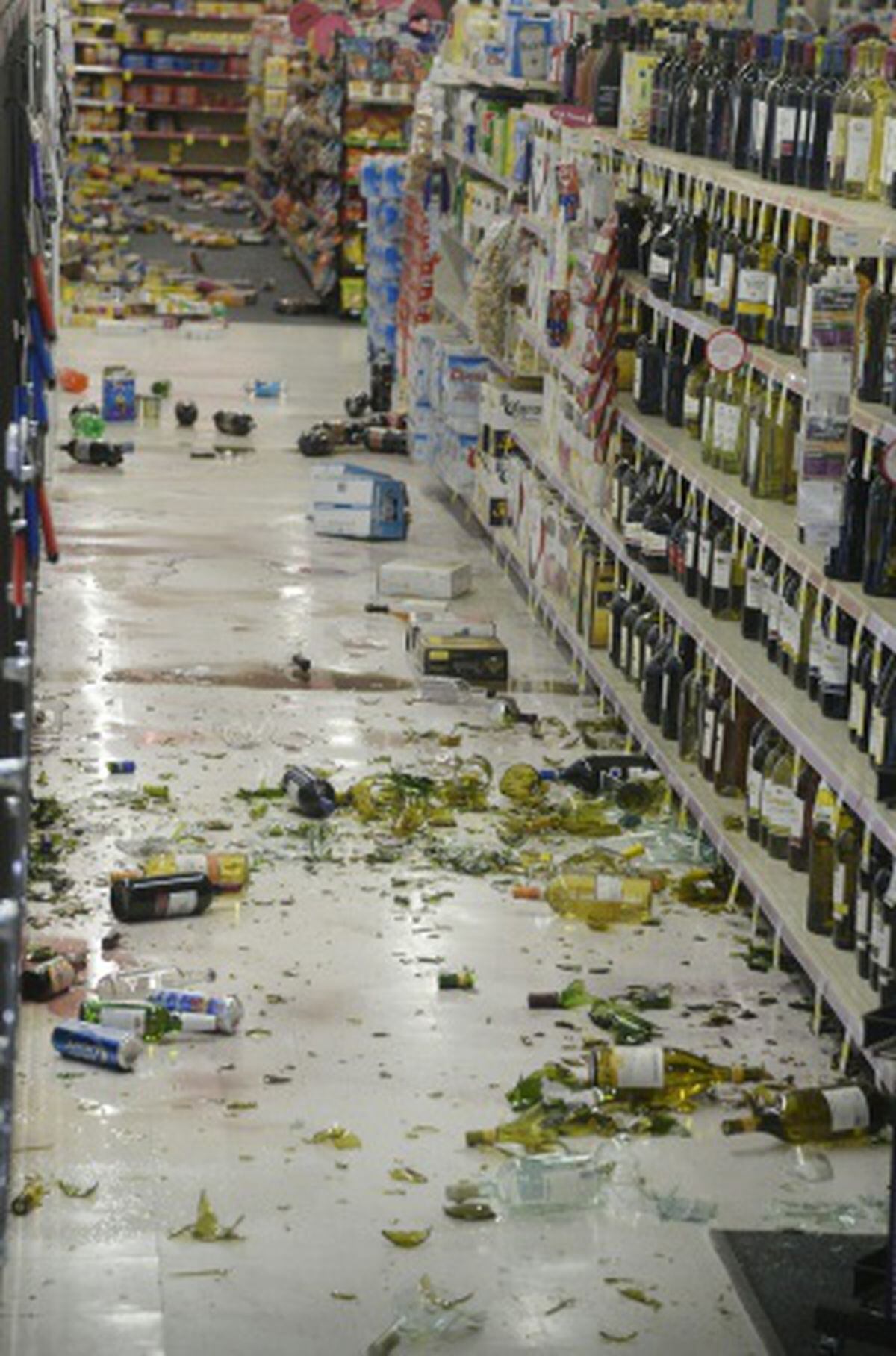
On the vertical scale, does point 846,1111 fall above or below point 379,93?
below

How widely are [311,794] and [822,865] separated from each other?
75.9 inches

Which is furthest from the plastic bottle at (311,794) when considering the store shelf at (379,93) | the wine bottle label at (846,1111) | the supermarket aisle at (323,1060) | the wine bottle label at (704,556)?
the store shelf at (379,93)

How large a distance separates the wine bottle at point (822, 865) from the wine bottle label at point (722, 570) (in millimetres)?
1385

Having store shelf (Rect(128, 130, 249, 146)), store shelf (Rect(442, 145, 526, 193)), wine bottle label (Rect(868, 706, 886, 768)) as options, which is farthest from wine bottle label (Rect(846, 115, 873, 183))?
store shelf (Rect(128, 130, 249, 146))

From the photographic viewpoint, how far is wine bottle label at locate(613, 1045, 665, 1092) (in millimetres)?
5855

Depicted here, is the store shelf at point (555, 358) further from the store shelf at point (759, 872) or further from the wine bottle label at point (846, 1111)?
the wine bottle label at point (846, 1111)

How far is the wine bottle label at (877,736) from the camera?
5.90 m

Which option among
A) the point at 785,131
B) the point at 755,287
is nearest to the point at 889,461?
the point at 785,131

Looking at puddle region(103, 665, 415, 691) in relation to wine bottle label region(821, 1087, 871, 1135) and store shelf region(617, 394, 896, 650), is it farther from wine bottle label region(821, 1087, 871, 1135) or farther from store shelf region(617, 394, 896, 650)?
wine bottle label region(821, 1087, 871, 1135)

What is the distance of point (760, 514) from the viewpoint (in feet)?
23.3

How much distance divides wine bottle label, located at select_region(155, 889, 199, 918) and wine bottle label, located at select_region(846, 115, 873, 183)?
2407 millimetres

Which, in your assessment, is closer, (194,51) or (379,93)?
(379,93)

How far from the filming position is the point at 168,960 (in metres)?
6.63

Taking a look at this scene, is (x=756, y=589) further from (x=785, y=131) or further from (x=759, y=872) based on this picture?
(x=785, y=131)
